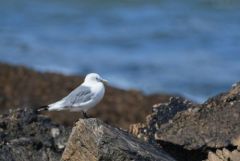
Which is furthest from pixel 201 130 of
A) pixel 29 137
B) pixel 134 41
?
pixel 134 41

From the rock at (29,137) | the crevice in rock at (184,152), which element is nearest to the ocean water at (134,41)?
the rock at (29,137)

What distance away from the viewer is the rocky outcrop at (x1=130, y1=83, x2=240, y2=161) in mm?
5578

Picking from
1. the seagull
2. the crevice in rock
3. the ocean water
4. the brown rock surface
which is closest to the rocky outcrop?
the crevice in rock

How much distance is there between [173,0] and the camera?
26.7m

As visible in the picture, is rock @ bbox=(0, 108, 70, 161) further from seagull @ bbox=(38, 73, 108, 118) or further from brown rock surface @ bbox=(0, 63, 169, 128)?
brown rock surface @ bbox=(0, 63, 169, 128)

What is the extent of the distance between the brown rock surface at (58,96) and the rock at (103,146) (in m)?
5.97

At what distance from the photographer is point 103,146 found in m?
5.06

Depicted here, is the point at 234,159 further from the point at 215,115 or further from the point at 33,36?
the point at 33,36

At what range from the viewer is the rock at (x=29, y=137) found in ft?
19.3

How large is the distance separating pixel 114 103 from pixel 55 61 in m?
6.35

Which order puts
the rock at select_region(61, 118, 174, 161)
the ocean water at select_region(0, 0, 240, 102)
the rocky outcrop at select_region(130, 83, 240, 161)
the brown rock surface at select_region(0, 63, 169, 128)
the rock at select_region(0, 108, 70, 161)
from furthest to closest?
the ocean water at select_region(0, 0, 240, 102) → the brown rock surface at select_region(0, 63, 169, 128) → the rock at select_region(0, 108, 70, 161) → the rocky outcrop at select_region(130, 83, 240, 161) → the rock at select_region(61, 118, 174, 161)

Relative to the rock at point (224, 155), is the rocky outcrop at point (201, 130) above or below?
above

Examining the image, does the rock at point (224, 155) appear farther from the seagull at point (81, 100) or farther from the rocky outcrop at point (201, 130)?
the seagull at point (81, 100)

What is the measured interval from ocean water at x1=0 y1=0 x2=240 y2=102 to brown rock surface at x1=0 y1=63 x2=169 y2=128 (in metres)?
2.43
